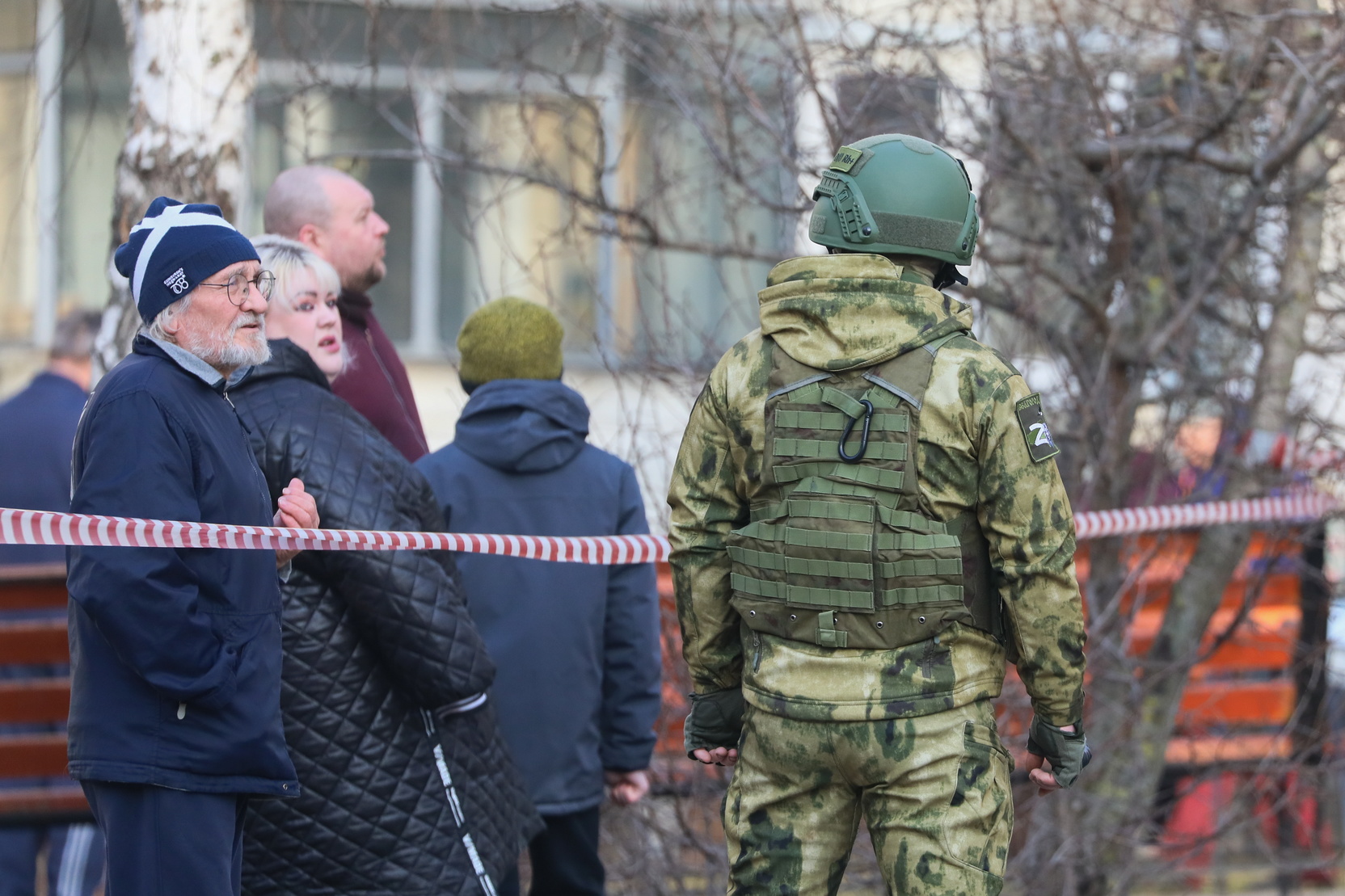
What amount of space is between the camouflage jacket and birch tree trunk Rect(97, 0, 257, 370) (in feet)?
8.07

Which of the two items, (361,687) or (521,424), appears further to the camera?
(521,424)

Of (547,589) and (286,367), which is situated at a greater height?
(286,367)

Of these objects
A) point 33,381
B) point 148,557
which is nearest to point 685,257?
point 33,381

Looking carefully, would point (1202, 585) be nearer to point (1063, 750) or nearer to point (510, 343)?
point (1063, 750)

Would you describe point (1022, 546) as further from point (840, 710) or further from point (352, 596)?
point (352, 596)

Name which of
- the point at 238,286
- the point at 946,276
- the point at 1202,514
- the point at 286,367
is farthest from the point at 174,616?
the point at 1202,514

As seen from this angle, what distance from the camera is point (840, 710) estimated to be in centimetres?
285

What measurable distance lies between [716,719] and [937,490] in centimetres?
70

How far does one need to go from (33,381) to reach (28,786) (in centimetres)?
185

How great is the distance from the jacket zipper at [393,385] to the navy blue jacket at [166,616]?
1.30 m

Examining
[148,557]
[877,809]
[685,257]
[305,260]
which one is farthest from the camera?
[685,257]

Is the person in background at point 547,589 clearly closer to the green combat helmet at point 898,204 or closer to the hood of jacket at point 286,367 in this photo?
the hood of jacket at point 286,367

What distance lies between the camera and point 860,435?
9.40 ft

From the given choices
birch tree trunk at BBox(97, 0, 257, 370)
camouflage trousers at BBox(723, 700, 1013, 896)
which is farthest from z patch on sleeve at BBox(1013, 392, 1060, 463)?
birch tree trunk at BBox(97, 0, 257, 370)
